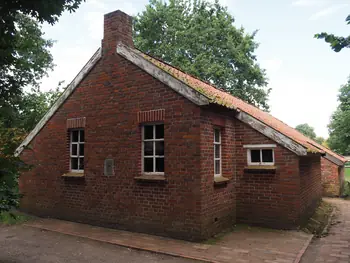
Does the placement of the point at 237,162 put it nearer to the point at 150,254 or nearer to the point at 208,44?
the point at 150,254

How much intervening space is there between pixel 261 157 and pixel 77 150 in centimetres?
581

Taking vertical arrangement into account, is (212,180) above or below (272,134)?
below

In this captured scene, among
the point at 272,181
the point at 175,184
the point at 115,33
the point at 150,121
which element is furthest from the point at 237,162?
the point at 115,33

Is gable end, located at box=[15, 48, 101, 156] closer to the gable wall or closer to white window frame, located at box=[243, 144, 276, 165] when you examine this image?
the gable wall

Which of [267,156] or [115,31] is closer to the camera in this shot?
[267,156]

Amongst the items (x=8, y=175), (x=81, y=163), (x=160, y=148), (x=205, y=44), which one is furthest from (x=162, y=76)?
(x=205, y=44)

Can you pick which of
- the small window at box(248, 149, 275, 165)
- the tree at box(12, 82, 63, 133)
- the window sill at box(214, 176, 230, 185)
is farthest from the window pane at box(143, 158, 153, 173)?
the tree at box(12, 82, 63, 133)

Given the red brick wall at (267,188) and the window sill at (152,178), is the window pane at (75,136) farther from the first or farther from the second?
the red brick wall at (267,188)

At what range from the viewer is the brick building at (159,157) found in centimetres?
730

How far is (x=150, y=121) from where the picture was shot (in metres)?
7.91

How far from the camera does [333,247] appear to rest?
271 inches

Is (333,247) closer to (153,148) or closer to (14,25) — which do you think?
(153,148)

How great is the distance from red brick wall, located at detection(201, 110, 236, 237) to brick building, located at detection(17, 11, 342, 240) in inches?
1.0

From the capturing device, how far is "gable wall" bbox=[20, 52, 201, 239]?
A: 7273mm
